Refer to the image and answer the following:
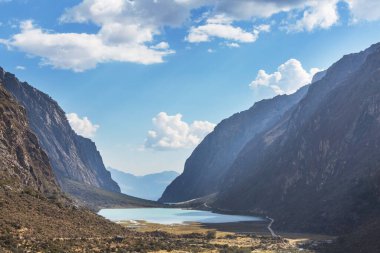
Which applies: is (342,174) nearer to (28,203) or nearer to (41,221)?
(28,203)

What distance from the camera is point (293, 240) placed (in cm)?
11512

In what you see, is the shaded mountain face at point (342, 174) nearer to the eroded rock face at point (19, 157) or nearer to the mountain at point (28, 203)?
the mountain at point (28, 203)

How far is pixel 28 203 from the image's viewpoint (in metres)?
90.6

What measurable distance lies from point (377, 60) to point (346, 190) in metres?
77.6

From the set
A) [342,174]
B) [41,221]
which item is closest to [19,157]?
[41,221]

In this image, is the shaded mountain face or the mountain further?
the shaded mountain face

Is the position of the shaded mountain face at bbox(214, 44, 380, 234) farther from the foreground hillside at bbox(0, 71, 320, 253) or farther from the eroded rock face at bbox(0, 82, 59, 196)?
the eroded rock face at bbox(0, 82, 59, 196)

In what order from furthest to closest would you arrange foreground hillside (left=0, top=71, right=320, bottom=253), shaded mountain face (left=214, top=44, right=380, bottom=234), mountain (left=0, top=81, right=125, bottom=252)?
1. shaded mountain face (left=214, top=44, right=380, bottom=234)
2. foreground hillside (left=0, top=71, right=320, bottom=253)
3. mountain (left=0, top=81, right=125, bottom=252)

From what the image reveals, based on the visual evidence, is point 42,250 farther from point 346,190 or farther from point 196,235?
point 346,190

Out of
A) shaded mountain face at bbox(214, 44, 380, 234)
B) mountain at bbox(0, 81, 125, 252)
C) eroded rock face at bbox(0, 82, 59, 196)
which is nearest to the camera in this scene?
mountain at bbox(0, 81, 125, 252)

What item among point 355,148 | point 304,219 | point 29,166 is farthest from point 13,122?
point 355,148

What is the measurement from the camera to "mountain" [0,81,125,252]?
7375 centimetres

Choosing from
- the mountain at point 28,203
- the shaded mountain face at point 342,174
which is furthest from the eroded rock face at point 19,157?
the shaded mountain face at point 342,174

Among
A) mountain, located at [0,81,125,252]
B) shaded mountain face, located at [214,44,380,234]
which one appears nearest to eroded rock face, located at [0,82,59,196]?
mountain, located at [0,81,125,252]
